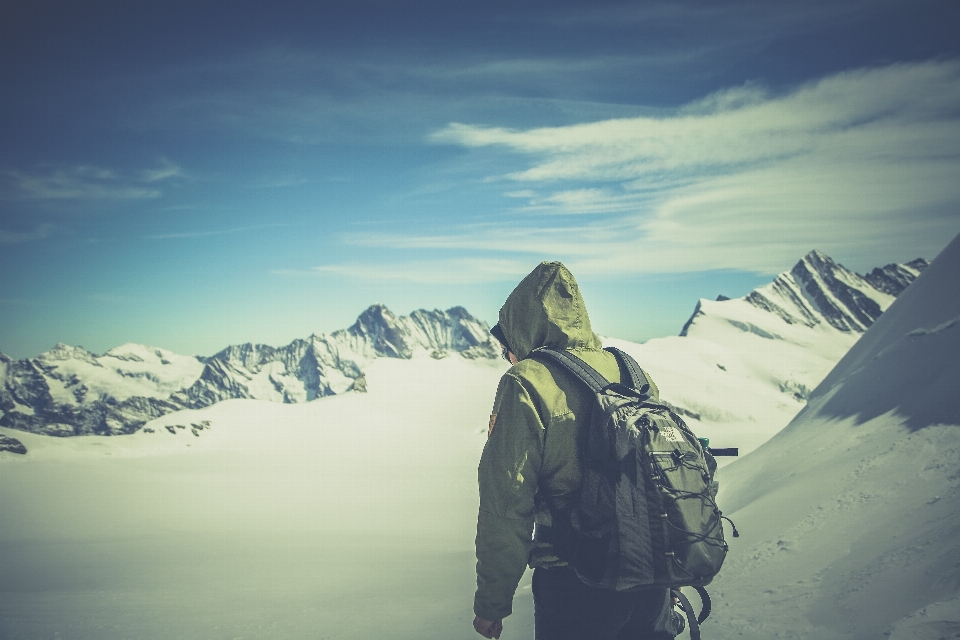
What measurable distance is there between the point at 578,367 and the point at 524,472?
575 mm

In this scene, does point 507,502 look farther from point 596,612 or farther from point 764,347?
point 764,347

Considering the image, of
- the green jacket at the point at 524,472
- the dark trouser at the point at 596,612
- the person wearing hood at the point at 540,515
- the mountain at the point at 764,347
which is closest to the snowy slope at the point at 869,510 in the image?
the dark trouser at the point at 596,612

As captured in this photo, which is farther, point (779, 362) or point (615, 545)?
point (779, 362)

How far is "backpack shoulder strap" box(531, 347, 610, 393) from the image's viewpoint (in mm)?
2586

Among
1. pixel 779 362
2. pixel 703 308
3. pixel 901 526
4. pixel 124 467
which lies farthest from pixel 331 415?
pixel 703 308

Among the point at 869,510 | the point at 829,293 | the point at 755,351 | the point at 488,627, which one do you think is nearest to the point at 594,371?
the point at 488,627

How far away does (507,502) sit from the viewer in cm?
247

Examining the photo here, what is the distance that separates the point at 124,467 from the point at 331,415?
17603 millimetres

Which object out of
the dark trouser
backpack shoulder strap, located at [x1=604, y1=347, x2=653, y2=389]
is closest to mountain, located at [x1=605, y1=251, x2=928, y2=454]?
backpack shoulder strap, located at [x1=604, y1=347, x2=653, y2=389]

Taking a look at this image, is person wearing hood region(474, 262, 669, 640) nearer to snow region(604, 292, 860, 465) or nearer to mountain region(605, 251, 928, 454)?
snow region(604, 292, 860, 465)

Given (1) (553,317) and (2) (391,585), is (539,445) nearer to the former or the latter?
(1) (553,317)

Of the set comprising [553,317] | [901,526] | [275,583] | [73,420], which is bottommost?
[73,420]

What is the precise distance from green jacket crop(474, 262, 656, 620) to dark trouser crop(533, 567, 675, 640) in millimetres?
148

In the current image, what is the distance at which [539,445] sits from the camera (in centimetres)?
255
